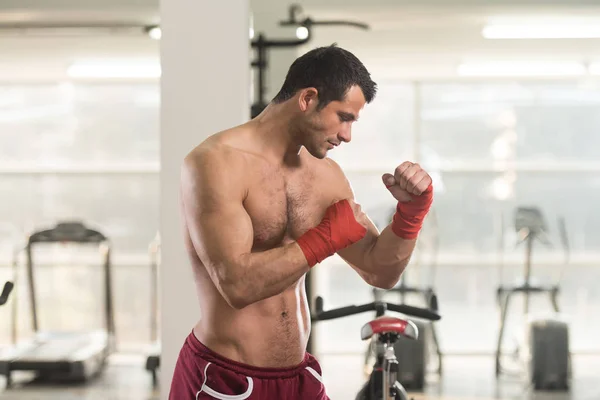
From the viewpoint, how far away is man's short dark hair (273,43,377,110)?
181 centimetres

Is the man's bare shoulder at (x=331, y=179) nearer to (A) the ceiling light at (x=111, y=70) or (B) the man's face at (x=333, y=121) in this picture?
(B) the man's face at (x=333, y=121)

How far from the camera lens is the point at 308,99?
1.83m

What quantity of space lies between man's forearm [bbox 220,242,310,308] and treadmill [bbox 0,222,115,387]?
3.21 metres

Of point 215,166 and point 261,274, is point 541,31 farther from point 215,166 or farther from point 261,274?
point 261,274

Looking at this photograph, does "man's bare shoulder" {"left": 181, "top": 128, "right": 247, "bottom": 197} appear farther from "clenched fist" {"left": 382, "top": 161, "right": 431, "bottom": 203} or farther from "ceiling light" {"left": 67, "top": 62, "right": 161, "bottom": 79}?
"ceiling light" {"left": 67, "top": 62, "right": 161, "bottom": 79}

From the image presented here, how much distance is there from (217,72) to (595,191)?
15.5 ft

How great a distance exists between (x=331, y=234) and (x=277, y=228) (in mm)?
217

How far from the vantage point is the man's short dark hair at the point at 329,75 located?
5.94ft

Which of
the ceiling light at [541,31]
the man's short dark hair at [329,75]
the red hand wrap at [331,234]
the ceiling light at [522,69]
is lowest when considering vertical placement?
the red hand wrap at [331,234]

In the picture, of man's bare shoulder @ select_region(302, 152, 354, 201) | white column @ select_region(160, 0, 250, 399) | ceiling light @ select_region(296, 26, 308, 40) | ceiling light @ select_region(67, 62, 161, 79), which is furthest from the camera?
ceiling light @ select_region(67, 62, 161, 79)

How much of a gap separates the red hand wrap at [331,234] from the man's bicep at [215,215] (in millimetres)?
138

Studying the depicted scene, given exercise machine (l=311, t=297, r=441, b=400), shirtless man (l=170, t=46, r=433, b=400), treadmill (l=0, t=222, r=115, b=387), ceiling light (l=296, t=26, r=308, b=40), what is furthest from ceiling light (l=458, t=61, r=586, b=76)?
shirtless man (l=170, t=46, r=433, b=400)

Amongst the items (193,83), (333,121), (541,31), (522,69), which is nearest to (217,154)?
(333,121)

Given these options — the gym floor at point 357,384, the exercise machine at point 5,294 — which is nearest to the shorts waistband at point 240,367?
the exercise machine at point 5,294
